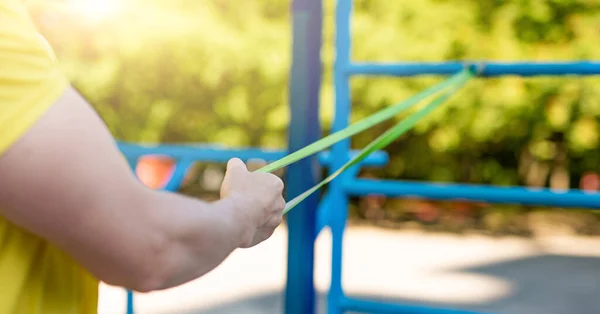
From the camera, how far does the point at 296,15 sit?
164cm

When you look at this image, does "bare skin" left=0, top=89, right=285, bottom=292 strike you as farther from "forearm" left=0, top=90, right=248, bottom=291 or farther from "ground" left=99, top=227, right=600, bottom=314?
"ground" left=99, top=227, right=600, bottom=314

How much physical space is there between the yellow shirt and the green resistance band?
0.25 m

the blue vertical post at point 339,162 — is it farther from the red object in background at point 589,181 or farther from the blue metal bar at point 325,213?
the red object in background at point 589,181

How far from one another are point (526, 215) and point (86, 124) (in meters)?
6.41

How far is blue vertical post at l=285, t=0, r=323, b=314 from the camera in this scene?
164cm

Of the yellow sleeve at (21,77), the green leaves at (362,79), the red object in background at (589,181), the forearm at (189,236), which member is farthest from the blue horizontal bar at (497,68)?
the red object in background at (589,181)

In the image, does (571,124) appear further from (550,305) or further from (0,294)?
(0,294)

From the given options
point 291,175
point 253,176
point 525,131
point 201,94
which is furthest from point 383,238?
point 253,176

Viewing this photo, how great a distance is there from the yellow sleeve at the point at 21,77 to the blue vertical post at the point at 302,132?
3.46 ft

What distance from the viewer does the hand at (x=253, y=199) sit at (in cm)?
72

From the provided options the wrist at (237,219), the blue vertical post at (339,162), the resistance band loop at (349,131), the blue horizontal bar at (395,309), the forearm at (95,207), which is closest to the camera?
the forearm at (95,207)

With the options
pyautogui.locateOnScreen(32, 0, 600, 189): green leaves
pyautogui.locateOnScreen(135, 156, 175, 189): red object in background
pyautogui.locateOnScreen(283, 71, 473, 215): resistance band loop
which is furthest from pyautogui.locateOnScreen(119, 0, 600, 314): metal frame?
pyautogui.locateOnScreen(135, 156, 175, 189): red object in background

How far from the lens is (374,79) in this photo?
232 inches


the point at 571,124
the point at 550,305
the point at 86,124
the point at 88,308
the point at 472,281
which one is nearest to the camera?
the point at 86,124
